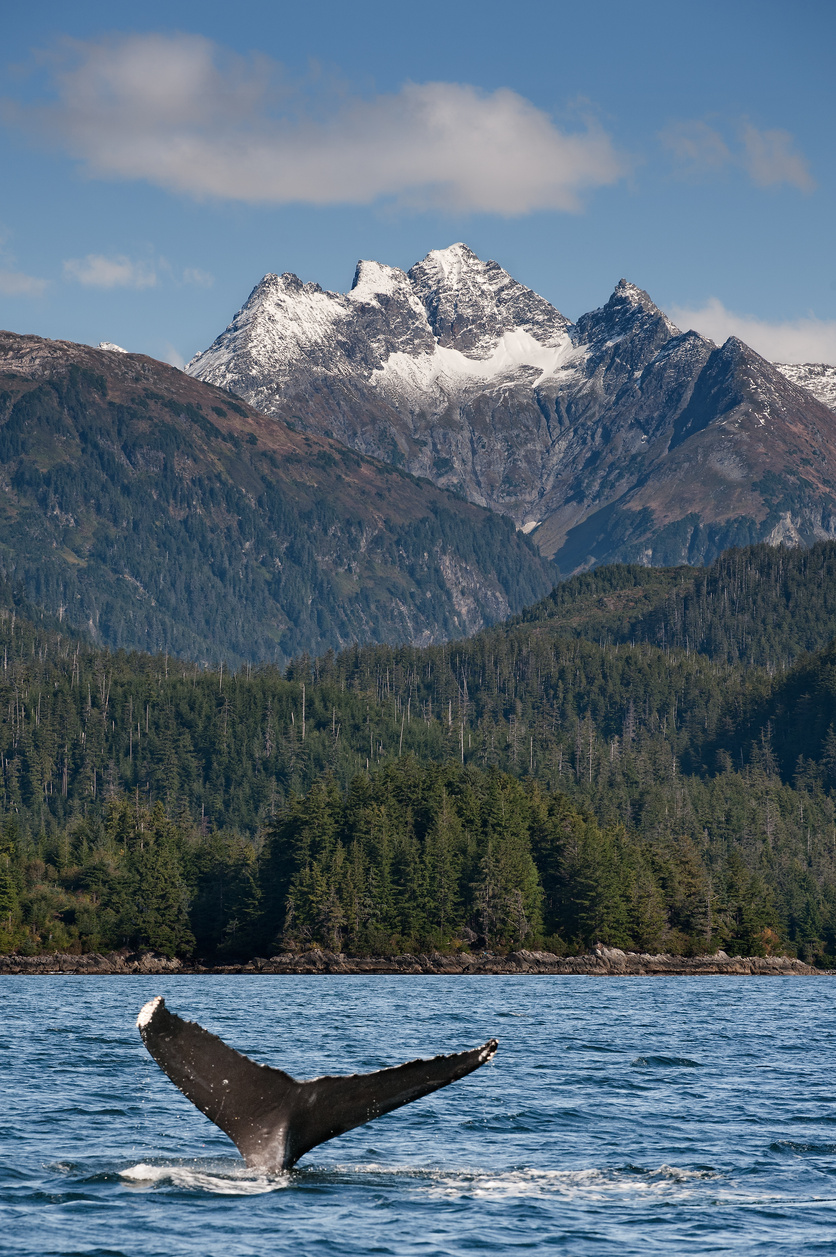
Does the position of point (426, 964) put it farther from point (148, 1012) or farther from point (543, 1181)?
point (148, 1012)

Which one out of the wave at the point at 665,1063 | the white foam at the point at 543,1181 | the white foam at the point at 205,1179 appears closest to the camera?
the white foam at the point at 205,1179

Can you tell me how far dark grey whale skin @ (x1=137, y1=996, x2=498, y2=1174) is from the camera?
25.7 meters

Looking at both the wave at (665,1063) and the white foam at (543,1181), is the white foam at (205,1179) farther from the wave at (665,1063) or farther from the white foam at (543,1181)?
the wave at (665,1063)

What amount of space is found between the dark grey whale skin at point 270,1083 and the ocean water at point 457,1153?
4727 millimetres

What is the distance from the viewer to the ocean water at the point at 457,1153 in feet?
105

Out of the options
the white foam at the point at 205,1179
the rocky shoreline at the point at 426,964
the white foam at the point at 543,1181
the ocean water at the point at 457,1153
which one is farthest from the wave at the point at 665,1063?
the rocky shoreline at the point at 426,964

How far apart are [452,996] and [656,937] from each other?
237 ft

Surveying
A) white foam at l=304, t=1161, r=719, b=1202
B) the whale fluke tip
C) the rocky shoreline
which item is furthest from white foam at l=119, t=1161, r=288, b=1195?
the rocky shoreline

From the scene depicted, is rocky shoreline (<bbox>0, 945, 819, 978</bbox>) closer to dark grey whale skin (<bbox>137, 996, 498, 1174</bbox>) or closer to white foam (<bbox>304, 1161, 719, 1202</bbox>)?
white foam (<bbox>304, 1161, 719, 1202</bbox>)

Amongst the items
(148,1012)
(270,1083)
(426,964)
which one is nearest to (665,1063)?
(270,1083)

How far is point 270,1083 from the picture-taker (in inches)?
1043

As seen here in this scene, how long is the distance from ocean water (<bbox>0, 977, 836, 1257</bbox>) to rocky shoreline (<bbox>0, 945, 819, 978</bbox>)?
287 feet

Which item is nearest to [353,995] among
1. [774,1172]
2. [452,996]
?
[452,996]

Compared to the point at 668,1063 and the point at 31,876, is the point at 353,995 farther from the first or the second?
the point at 31,876
